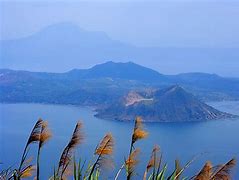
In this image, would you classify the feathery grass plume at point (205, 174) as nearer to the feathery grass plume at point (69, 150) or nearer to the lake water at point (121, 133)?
the feathery grass plume at point (69, 150)

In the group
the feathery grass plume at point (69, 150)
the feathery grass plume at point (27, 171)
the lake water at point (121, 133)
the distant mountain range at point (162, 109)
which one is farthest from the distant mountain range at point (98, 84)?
the feathery grass plume at point (69, 150)

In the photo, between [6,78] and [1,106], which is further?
[6,78]

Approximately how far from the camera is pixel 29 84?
91.7 m

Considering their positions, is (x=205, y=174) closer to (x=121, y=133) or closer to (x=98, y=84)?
(x=121, y=133)

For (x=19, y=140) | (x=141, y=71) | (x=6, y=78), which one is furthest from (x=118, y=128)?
(x=141, y=71)

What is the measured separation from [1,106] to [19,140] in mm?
30333

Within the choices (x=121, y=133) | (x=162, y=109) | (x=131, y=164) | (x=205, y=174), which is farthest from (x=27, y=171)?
(x=162, y=109)

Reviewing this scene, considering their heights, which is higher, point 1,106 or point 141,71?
point 141,71

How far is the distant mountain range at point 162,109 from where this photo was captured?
6738 centimetres

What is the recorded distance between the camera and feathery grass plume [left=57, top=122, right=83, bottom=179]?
6.97 ft

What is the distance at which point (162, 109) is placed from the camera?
69.9m

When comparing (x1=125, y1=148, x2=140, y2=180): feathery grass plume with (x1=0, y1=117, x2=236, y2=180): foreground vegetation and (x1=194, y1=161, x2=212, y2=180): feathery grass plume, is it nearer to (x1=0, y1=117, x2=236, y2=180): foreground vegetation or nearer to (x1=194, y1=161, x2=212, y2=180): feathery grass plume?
(x1=0, y1=117, x2=236, y2=180): foreground vegetation

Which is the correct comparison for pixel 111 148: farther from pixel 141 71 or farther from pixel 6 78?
pixel 141 71

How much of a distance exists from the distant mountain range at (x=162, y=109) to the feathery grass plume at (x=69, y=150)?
62.7 m
